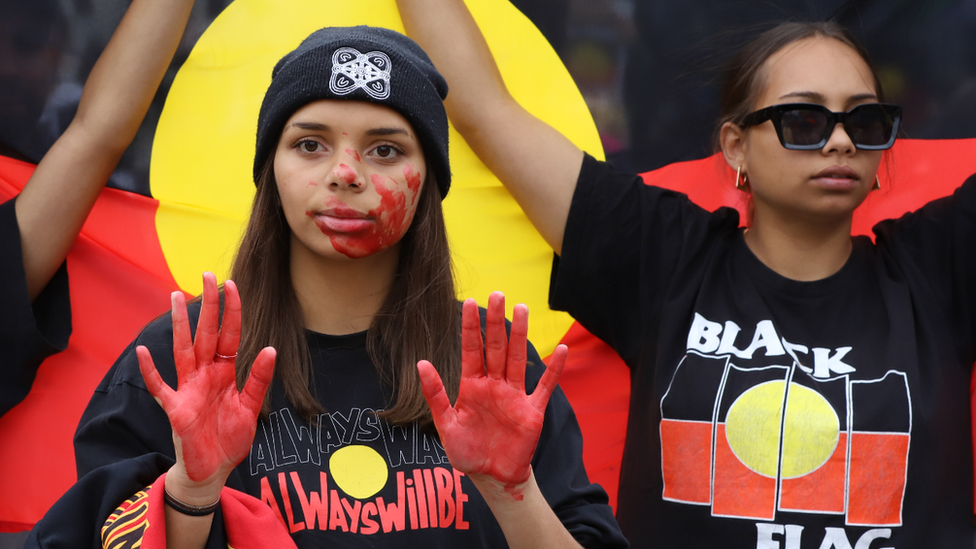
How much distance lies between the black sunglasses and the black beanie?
1.03m

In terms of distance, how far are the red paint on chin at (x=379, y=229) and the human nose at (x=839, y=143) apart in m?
1.22

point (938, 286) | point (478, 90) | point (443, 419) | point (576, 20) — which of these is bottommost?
point (443, 419)

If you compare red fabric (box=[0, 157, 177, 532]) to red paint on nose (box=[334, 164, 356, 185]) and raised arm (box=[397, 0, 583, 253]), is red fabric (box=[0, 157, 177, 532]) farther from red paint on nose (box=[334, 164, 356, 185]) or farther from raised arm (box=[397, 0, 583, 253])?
red paint on nose (box=[334, 164, 356, 185])

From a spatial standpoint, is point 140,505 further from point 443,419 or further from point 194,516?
point 443,419

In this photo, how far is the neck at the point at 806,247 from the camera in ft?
8.31

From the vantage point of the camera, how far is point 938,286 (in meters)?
2.50

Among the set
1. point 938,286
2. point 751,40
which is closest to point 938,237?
point 938,286

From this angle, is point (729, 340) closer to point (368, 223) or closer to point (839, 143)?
point (839, 143)

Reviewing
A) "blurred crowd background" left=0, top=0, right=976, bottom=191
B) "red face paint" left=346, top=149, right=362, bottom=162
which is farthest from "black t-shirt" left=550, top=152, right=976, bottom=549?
"red face paint" left=346, top=149, right=362, bottom=162

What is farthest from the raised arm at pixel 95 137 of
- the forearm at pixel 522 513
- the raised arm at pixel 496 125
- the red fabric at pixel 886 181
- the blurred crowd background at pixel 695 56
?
the forearm at pixel 522 513

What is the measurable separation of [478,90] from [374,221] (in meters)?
0.91

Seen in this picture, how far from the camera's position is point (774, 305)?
2.48 m

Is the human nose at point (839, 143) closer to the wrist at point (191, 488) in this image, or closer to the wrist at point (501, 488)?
the wrist at point (501, 488)

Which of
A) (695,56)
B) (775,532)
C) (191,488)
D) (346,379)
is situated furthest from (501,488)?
(695,56)
